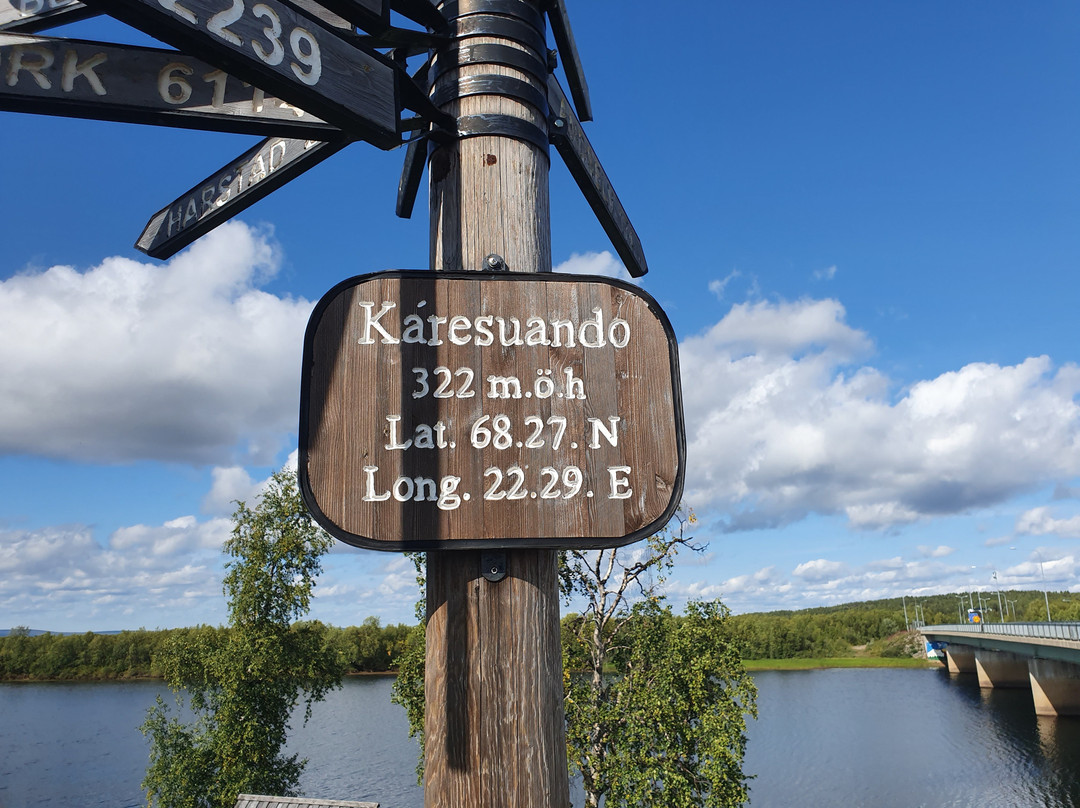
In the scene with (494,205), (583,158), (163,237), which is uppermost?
(583,158)

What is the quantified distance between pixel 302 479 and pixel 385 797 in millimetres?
29462

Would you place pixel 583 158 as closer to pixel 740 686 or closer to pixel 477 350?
pixel 477 350

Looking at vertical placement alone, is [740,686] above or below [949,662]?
above

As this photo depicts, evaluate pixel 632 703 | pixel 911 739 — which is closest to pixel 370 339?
pixel 632 703

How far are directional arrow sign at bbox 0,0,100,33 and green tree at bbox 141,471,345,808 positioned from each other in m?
22.2

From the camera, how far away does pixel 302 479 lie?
1.93m

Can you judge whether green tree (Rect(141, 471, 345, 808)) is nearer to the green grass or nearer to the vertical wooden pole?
the vertical wooden pole

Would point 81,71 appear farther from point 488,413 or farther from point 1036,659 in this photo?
point 1036,659

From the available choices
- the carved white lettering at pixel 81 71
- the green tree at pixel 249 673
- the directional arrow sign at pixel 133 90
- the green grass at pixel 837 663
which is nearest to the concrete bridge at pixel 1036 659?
the green grass at pixel 837 663

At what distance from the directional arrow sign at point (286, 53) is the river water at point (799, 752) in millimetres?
27549

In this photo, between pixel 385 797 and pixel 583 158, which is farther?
pixel 385 797

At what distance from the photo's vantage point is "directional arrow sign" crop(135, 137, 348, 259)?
257 cm

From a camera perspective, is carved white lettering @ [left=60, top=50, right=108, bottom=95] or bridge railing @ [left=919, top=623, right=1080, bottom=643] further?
bridge railing @ [left=919, top=623, right=1080, bottom=643]

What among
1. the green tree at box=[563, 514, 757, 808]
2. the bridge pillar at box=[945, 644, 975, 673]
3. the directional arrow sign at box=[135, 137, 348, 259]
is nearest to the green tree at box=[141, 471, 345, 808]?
the green tree at box=[563, 514, 757, 808]
